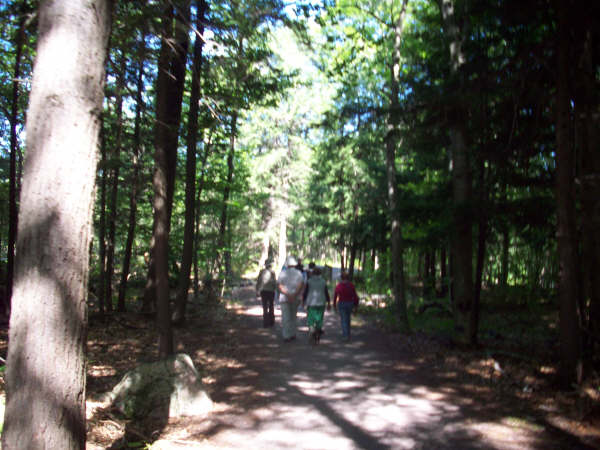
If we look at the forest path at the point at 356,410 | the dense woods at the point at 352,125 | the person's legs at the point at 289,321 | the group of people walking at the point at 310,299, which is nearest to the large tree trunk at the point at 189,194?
the dense woods at the point at 352,125

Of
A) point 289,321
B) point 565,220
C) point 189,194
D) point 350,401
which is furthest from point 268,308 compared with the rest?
point 565,220

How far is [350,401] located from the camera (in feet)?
21.5

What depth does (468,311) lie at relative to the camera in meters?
10.4

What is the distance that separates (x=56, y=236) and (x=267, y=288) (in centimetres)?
1070

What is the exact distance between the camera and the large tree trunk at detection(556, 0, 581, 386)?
683 cm

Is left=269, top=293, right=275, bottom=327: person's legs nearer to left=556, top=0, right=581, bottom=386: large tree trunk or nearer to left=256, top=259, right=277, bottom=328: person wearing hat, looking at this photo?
left=256, top=259, right=277, bottom=328: person wearing hat

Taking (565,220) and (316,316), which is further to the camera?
(316,316)

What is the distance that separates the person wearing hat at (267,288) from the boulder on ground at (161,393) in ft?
20.9

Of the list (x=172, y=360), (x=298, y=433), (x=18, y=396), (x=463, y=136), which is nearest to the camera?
(x=18, y=396)

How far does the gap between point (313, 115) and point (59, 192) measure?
34225 millimetres

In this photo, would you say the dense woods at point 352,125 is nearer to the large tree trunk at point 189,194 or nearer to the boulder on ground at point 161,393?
the large tree trunk at point 189,194

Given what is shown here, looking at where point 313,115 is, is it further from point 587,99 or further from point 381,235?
point 587,99

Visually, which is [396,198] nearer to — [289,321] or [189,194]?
[289,321]

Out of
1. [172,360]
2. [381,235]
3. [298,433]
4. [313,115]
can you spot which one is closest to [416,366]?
[298,433]
